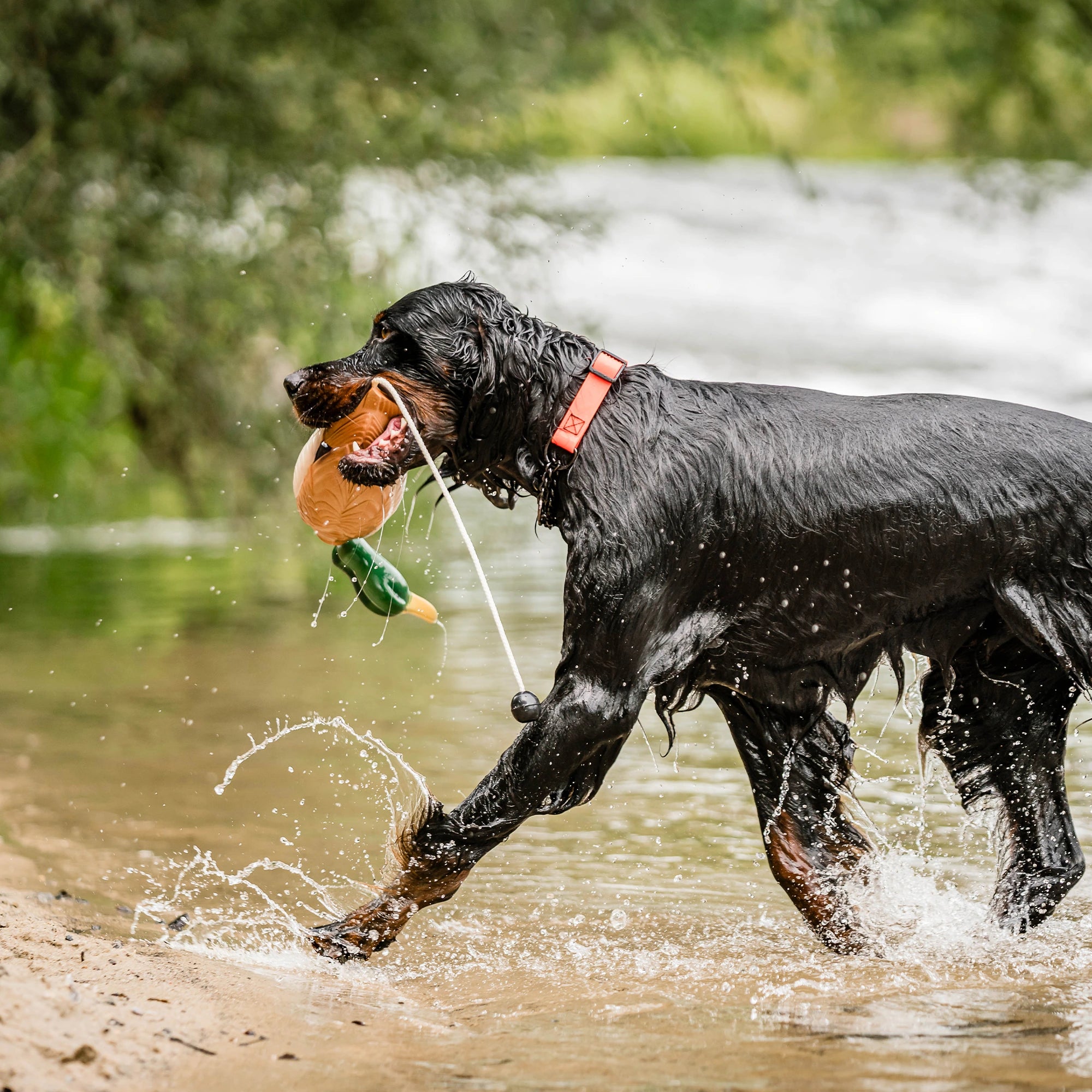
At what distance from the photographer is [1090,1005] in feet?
11.8

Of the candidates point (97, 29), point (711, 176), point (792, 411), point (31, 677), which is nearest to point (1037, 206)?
point (711, 176)

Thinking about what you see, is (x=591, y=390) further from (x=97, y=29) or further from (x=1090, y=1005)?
(x=97, y=29)

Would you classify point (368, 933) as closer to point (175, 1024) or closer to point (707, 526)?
point (175, 1024)

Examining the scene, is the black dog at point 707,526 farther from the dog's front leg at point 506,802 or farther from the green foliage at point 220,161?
the green foliage at point 220,161

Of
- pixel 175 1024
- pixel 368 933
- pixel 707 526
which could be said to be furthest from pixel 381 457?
pixel 175 1024

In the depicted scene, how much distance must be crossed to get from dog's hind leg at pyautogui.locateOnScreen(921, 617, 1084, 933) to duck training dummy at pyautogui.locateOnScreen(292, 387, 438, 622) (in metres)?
1.53

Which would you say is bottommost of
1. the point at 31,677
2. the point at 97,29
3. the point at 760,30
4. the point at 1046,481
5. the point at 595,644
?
the point at 31,677

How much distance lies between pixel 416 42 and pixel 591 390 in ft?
30.8

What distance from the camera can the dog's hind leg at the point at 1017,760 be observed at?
424 cm

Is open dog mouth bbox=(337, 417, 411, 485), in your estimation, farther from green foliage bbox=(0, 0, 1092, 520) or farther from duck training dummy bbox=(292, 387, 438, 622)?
green foliage bbox=(0, 0, 1092, 520)

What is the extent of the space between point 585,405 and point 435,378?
0.39 meters

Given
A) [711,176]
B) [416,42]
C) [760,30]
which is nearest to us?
[416,42]

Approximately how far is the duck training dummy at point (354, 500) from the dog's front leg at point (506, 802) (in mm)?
705

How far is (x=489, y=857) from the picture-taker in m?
5.13
